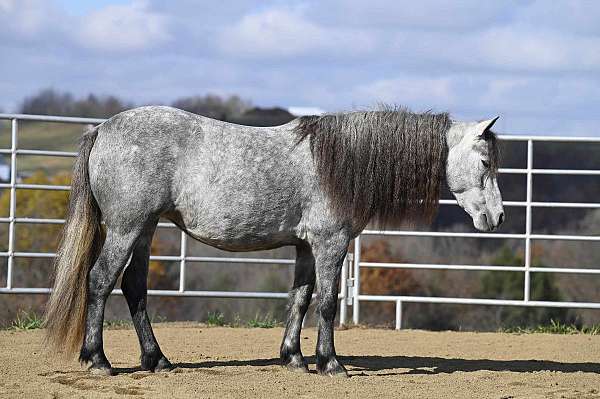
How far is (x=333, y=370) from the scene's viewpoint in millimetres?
6004

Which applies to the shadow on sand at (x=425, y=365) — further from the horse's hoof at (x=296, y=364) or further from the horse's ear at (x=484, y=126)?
the horse's ear at (x=484, y=126)

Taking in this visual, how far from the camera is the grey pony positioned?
579 cm

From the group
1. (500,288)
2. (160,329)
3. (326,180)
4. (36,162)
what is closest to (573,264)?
(500,288)

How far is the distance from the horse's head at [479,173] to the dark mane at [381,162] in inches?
4.2

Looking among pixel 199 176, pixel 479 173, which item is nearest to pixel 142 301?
pixel 199 176

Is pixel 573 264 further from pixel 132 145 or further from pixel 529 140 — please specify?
pixel 132 145

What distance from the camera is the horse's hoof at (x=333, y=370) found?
5.99 m

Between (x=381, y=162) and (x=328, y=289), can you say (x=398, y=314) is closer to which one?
(x=328, y=289)

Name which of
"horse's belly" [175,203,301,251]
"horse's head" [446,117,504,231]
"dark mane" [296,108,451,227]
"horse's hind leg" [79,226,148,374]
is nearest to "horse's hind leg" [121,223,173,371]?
"horse's hind leg" [79,226,148,374]

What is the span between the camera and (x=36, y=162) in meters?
34.7

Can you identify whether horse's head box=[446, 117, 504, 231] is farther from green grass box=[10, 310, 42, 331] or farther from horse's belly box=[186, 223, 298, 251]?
green grass box=[10, 310, 42, 331]

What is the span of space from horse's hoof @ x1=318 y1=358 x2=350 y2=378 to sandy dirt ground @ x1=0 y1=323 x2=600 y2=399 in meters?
0.06

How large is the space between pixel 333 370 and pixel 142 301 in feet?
4.33

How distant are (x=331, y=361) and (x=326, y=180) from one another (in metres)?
1.17
